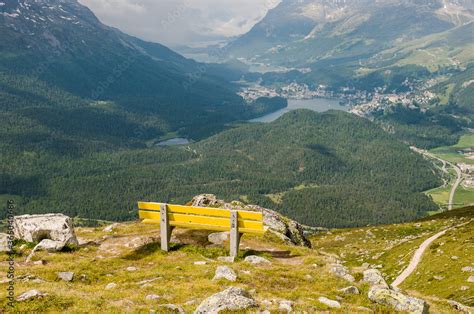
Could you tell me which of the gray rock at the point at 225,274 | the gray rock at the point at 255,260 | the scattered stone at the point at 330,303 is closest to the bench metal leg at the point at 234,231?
the gray rock at the point at 255,260

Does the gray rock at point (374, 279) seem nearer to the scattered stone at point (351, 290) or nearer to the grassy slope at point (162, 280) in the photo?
the scattered stone at point (351, 290)

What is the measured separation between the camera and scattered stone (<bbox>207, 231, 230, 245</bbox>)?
36.8 m

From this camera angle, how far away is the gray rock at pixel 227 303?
1814 cm

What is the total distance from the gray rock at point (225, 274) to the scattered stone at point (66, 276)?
9.51m

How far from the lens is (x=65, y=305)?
1888cm

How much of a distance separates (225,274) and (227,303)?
23.3 ft

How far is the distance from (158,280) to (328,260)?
609 inches

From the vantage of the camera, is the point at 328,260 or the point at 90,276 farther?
the point at 328,260

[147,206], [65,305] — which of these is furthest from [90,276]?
[147,206]

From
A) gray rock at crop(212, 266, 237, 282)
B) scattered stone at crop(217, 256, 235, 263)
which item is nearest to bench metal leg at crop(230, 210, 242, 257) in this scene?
scattered stone at crop(217, 256, 235, 263)

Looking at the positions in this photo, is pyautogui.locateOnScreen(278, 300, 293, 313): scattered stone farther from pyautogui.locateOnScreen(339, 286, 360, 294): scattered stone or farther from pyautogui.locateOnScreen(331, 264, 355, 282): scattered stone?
pyautogui.locateOnScreen(331, 264, 355, 282): scattered stone

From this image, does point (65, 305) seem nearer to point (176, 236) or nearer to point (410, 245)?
point (176, 236)

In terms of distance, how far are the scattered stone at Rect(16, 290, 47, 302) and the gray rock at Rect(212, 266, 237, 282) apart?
34.2ft

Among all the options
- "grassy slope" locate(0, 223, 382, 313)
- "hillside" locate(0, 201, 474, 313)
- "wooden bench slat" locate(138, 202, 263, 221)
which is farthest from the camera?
"wooden bench slat" locate(138, 202, 263, 221)
